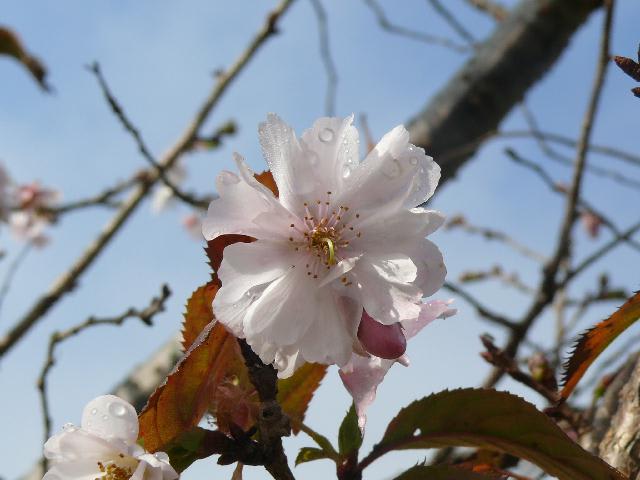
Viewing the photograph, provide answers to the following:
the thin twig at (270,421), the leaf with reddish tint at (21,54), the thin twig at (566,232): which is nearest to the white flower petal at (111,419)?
the thin twig at (270,421)

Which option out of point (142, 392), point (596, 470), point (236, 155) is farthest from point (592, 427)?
point (142, 392)

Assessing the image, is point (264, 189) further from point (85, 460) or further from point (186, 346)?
point (85, 460)

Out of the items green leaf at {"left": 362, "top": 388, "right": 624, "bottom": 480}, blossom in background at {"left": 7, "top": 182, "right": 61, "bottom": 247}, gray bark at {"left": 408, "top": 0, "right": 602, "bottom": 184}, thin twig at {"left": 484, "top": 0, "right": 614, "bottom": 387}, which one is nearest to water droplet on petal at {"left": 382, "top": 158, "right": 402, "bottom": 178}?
green leaf at {"left": 362, "top": 388, "right": 624, "bottom": 480}

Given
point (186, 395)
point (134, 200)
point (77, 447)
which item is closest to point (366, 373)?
point (186, 395)

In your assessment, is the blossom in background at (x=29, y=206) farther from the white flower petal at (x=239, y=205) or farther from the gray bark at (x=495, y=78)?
the white flower petal at (x=239, y=205)

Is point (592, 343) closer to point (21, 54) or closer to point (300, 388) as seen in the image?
point (300, 388)

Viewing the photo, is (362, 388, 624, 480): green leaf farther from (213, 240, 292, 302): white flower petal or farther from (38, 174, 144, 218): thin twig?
(38, 174, 144, 218): thin twig
